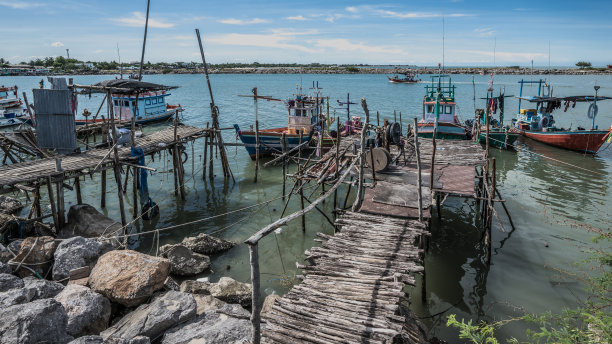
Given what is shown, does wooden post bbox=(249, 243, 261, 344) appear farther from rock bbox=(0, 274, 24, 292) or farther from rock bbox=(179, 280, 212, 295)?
rock bbox=(0, 274, 24, 292)

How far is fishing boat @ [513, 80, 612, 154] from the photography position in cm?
2497

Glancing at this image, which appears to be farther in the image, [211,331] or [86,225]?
[86,225]

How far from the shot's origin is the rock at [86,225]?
39.6 ft

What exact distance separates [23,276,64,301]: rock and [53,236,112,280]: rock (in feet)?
3.30

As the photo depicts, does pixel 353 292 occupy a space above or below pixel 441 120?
below

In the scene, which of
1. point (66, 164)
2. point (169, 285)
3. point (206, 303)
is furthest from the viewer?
point (66, 164)

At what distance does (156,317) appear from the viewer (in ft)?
24.7

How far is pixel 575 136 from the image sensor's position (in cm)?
2544

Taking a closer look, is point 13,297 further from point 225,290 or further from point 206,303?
point 225,290

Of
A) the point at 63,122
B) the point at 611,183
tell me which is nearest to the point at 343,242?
the point at 63,122

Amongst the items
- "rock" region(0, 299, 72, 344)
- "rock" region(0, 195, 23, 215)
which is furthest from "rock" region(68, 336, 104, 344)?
"rock" region(0, 195, 23, 215)

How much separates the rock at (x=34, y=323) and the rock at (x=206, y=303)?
253 cm

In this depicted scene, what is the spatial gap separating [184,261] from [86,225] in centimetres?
369

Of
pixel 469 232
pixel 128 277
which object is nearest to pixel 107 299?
pixel 128 277
